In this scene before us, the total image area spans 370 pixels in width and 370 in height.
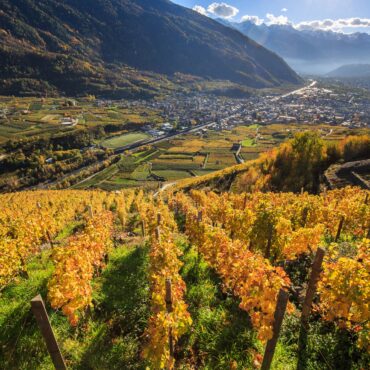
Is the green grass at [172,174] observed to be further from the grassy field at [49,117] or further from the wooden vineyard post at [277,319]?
the wooden vineyard post at [277,319]

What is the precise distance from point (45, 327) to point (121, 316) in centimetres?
478

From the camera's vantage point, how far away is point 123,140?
14450 cm

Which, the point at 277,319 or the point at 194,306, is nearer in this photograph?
the point at 277,319

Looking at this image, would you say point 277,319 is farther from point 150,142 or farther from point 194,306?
point 150,142

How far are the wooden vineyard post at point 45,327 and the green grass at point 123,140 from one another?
435 feet

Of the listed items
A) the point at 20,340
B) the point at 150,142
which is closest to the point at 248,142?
the point at 150,142

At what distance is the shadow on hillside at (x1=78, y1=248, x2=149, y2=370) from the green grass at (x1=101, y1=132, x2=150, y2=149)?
126 m

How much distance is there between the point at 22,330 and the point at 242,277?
7895mm

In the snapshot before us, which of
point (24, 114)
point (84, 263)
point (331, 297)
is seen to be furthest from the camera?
point (24, 114)

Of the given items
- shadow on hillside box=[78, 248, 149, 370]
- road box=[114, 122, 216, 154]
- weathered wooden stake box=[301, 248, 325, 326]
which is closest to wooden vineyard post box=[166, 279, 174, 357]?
shadow on hillside box=[78, 248, 149, 370]

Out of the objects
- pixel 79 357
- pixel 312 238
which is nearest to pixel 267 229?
pixel 312 238

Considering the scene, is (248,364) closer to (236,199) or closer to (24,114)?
(236,199)

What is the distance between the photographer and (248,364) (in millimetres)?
8453

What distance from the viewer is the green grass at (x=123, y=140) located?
449ft
